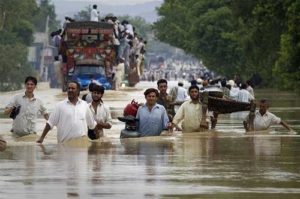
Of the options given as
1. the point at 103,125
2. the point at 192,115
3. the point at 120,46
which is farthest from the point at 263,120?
the point at 120,46

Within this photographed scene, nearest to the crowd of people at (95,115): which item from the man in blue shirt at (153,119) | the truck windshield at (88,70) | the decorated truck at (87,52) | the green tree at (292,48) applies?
the man in blue shirt at (153,119)

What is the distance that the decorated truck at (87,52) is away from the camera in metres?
73.3

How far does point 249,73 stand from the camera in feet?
303

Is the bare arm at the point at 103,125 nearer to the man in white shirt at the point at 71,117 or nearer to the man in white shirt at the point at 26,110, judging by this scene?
the man in white shirt at the point at 71,117

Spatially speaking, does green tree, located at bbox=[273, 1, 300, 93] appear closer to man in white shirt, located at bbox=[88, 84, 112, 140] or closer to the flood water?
the flood water

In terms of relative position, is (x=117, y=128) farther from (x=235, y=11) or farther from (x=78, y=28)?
(x=78, y=28)

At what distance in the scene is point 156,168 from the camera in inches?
636

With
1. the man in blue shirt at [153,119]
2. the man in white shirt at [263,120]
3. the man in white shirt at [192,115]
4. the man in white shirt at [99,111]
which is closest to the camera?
the man in white shirt at [99,111]


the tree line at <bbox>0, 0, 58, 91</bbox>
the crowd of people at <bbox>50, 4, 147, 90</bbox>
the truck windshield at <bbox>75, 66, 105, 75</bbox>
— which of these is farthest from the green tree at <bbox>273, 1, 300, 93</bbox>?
the tree line at <bbox>0, 0, 58, 91</bbox>

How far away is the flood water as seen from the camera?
44.4 feet

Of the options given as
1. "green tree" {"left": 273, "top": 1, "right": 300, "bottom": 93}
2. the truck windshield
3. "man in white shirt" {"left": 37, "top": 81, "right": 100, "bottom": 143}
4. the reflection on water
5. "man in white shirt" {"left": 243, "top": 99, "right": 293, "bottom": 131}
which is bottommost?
the reflection on water

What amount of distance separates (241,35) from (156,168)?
161 ft

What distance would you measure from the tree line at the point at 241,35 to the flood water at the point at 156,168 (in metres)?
19.7

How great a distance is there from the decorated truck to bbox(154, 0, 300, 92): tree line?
7.67 metres
